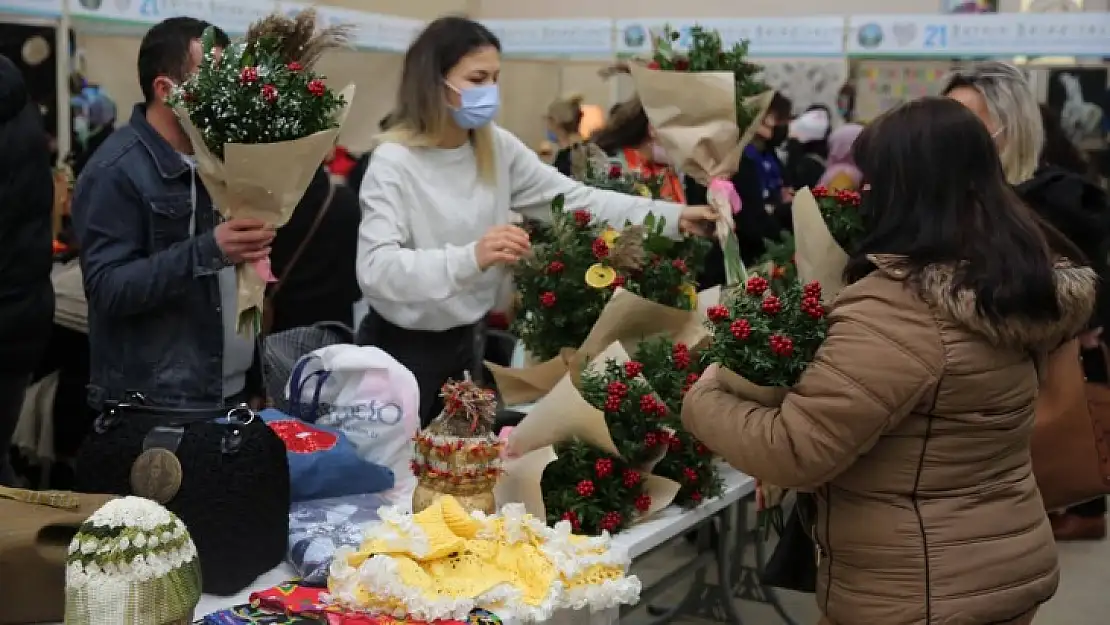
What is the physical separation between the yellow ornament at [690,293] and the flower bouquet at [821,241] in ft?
1.28

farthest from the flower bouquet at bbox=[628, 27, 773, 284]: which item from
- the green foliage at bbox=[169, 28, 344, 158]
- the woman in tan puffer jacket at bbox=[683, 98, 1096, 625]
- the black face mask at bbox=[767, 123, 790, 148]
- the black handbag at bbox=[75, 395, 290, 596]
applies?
the black face mask at bbox=[767, 123, 790, 148]

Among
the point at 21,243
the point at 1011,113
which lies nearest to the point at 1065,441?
the point at 1011,113

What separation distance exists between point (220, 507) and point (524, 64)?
6.59 meters

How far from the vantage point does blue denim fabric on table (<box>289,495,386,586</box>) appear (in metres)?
1.84

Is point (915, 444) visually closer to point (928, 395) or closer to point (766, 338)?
point (928, 395)

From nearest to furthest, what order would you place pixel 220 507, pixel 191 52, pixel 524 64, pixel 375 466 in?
pixel 220 507
pixel 191 52
pixel 375 466
pixel 524 64

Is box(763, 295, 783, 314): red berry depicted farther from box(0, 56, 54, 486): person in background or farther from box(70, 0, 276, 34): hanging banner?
box(70, 0, 276, 34): hanging banner

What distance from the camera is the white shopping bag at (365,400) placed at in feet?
7.34

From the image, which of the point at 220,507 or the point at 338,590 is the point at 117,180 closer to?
the point at 220,507

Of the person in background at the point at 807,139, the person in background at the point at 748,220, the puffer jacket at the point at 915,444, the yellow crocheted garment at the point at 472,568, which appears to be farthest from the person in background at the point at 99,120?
the person in background at the point at 807,139

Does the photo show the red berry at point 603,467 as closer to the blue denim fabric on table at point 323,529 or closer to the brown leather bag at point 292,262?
the blue denim fabric on table at point 323,529

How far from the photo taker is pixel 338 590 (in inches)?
66.8

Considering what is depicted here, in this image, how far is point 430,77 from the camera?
101 inches

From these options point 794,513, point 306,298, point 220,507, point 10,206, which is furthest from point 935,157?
point 306,298
